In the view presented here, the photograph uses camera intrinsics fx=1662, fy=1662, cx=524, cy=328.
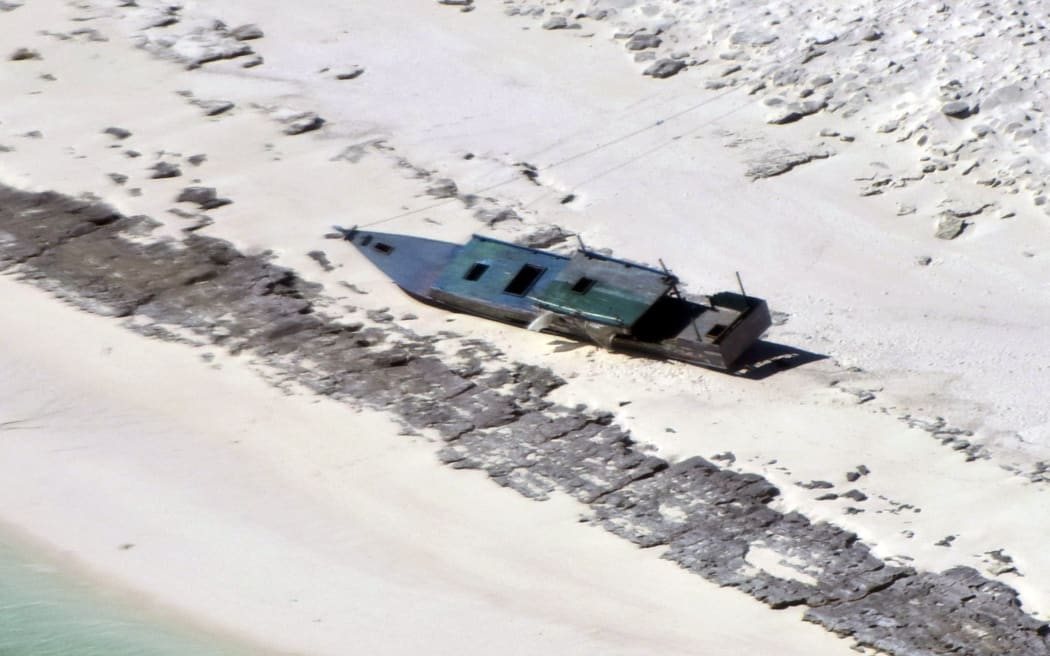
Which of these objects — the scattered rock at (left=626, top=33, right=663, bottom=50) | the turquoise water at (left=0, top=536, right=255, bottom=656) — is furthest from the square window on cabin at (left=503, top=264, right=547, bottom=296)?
the scattered rock at (left=626, top=33, right=663, bottom=50)

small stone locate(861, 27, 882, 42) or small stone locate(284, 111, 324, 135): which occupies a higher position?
small stone locate(861, 27, 882, 42)

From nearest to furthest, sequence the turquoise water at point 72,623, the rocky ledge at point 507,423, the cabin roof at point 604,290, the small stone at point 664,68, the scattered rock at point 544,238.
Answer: the rocky ledge at point 507,423
the turquoise water at point 72,623
the cabin roof at point 604,290
the scattered rock at point 544,238
the small stone at point 664,68

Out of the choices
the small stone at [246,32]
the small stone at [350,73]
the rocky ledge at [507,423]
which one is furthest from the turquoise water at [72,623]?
the small stone at [246,32]

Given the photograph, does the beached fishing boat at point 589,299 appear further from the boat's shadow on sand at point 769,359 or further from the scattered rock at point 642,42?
the scattered rock at point 642,42

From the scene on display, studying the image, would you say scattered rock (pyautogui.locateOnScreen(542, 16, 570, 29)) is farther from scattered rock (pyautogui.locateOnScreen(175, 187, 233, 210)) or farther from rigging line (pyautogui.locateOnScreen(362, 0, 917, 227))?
scattered rock (pyautogui.locateOnScreen(175, 187, 233, 210))

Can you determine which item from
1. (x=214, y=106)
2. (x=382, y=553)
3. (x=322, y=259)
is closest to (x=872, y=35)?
(x=322, y=259)

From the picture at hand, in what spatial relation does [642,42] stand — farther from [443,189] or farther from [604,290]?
[604,290]
